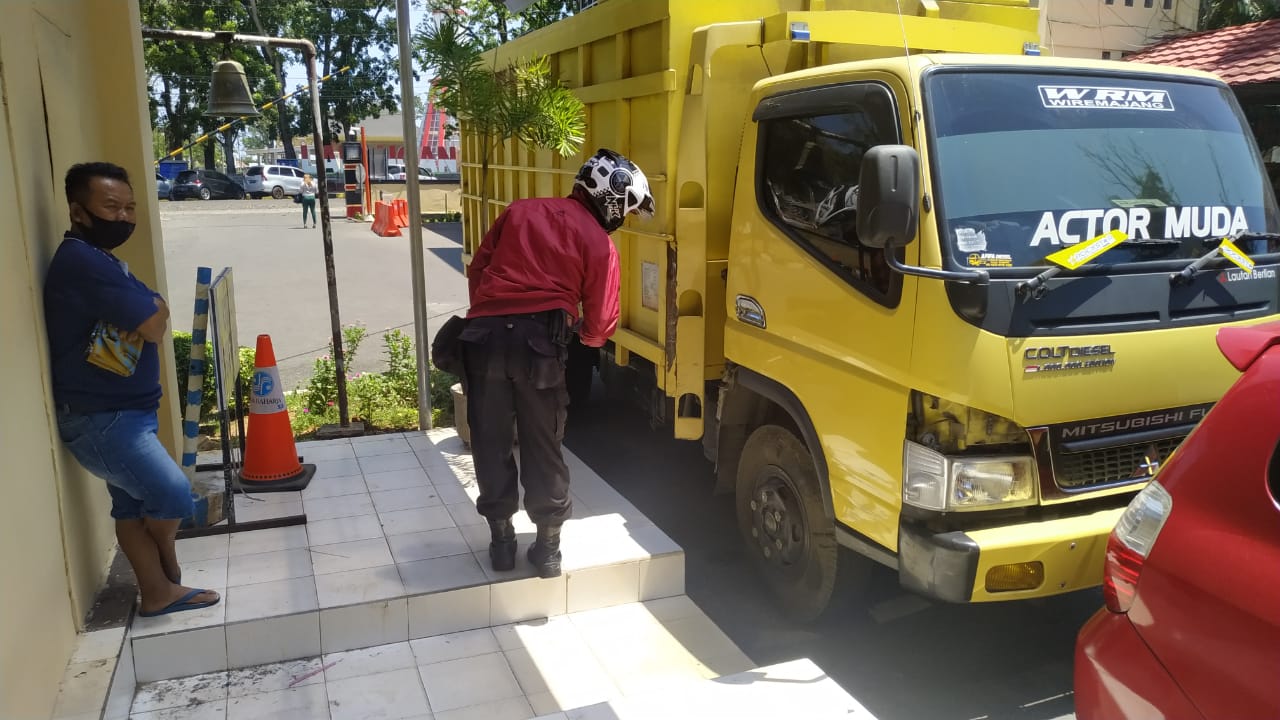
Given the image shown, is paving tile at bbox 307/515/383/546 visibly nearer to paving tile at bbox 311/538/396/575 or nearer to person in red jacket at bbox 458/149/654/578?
paving tile at bbox 311/538/396/575

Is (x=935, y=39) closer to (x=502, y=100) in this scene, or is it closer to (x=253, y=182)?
(x=502, y=100)

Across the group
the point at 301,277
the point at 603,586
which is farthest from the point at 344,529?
the point at 301,277

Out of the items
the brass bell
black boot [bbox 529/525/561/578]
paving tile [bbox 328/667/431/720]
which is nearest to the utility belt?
black boot [bbox 529/525/561/578]

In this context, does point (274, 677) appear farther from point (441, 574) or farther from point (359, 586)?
point (441, 574)

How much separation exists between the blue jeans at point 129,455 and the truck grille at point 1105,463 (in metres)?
3.33

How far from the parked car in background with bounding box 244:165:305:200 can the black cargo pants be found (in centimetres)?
3939

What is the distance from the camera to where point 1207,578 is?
1961 millimetres

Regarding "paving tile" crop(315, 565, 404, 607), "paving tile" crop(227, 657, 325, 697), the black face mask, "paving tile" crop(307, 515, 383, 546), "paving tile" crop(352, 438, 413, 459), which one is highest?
Result: the black face mask

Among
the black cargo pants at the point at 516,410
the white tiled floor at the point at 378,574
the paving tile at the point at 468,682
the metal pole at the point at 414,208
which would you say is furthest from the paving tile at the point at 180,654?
the metal pole at the point at 414,208

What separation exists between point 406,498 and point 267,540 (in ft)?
2.79

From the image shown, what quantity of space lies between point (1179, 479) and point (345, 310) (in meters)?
12.8

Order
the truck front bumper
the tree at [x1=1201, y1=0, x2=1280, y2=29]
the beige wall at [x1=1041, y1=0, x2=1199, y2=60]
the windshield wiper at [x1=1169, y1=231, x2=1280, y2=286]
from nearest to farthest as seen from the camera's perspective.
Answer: the truck front bumper, the windshield wiper at [x1=1169, y1=231, x2=1280, y2=286], the tree at [x1=1201, y1=0, x2=1280, y2=29], the beige wall at [x1=1041, y1=0, x2=1199, y2=60]

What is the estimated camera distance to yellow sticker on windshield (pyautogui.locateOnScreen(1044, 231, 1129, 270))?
3234 millimetres

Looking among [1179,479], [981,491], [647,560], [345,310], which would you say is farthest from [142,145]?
[345,310]
